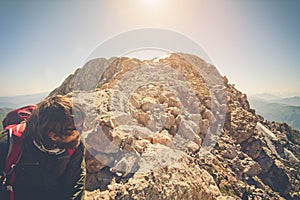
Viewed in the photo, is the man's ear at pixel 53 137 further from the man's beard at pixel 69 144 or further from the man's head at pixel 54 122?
the man's beard at pixel 69 144

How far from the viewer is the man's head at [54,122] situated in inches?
187

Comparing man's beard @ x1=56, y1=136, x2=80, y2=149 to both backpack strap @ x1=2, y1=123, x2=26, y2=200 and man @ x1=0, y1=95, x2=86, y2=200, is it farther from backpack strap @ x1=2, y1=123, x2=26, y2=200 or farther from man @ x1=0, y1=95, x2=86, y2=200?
backpack strap @ x1=2, y1=123, x2=26, y2=200

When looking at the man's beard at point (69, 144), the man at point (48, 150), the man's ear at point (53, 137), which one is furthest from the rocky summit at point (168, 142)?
the man's ear at point (53, 137)

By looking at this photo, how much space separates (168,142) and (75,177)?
6974 millimetres

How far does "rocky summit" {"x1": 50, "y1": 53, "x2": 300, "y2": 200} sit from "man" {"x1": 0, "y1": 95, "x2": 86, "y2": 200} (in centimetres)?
235

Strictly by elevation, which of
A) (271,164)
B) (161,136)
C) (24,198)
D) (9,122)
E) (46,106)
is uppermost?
(46,106)

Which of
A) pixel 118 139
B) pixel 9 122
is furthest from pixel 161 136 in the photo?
pixel 9 122

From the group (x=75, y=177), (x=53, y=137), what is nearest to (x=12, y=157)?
(x=53, y=137)

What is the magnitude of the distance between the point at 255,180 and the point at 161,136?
38.7ft

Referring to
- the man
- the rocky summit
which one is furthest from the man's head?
the rocky summit

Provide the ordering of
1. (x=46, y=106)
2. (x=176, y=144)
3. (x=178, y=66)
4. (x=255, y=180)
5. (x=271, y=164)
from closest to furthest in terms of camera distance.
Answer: (x=46, y=106), (x=176, y=144), (x=255, y=180), (x=271, y=164), (x=178, y=66)

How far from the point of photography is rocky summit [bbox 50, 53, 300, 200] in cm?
935

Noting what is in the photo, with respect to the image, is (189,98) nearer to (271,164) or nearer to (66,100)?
(271,164)

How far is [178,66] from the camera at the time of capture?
90.1 ft
